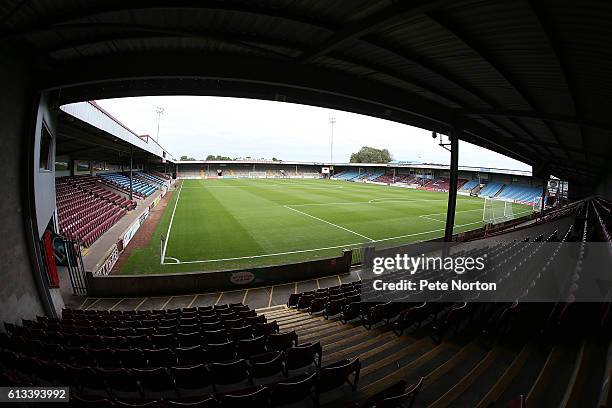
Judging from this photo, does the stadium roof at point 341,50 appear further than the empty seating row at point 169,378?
Yes

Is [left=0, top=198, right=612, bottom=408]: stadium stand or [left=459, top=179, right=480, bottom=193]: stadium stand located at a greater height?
[left=459, top=179, right=480, bottom=193]: stadium stand

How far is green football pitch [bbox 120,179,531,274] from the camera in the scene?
51.1 ft

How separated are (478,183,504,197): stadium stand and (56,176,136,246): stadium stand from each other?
59.8 meters

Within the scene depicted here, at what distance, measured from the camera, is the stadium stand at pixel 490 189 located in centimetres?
5737

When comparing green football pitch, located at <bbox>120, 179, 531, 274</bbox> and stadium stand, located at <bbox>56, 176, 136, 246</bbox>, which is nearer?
green football pitch, located at <bbox>120, 179, 531, 274</bbox>

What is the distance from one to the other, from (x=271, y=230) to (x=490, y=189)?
54.9 meters

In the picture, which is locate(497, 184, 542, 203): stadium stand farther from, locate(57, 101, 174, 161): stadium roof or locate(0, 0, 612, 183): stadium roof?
locate(57, 101, 174, 161): stadium roof

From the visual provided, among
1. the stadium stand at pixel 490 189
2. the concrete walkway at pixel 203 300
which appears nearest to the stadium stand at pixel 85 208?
the concrete walkway at pixel 203 300

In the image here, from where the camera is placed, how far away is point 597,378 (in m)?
3.26

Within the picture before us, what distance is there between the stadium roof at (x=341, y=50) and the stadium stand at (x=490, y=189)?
55.3 metres

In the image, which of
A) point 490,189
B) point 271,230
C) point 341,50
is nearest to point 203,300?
point 341,50

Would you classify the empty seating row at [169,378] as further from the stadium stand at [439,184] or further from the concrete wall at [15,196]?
the stadium stand at [439,184]

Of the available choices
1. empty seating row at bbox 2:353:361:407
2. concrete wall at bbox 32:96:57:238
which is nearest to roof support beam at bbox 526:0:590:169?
empty seating row at bbox 2:353:361:407

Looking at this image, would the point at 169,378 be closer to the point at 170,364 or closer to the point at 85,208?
the point at 170,364
